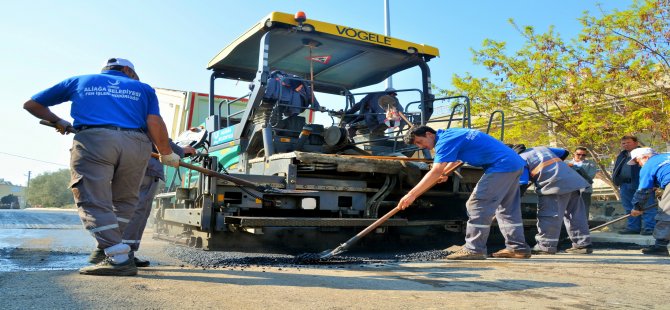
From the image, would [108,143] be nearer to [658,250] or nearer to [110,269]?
[110,269]

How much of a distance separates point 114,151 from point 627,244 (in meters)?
6.28

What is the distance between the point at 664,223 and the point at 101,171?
17.6 feet

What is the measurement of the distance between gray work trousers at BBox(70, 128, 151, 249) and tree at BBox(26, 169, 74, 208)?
6473cm

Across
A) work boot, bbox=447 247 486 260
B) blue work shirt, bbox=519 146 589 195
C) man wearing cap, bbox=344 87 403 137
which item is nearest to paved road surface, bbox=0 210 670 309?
work boot, bbox=447 247 486 260

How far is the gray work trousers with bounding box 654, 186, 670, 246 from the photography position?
214 inches

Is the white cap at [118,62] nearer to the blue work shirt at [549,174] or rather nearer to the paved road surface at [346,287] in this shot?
the paved road surface at [346,287]

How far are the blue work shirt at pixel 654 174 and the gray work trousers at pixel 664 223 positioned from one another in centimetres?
16

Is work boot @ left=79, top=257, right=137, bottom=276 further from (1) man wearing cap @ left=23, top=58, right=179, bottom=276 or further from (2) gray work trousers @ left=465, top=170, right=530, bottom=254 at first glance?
(2) gray work trousers @ left=465, top=170, right=530, bottom=254

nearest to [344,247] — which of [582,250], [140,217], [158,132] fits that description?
[140,217]

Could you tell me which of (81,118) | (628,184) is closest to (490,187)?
(81,118)

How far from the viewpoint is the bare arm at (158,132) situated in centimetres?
343

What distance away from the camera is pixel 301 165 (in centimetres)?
500

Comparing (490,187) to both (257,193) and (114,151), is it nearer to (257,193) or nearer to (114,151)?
(257,193)

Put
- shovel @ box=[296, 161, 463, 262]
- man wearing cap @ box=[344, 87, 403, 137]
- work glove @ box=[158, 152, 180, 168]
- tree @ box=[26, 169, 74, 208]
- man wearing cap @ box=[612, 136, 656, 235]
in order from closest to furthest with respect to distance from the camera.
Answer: work glove @ box=[158, 152, 180, 168] < shovel @ box=[296, 161, 463, 262] < man wearing cap @ box=[344, 87, 403, 137] < man wearing cap @ box=[612, 136, 656, 235] < tree @ box=[26, 169, 74, 208]
